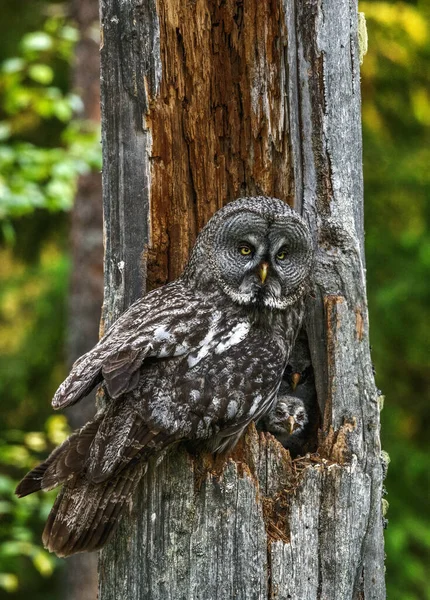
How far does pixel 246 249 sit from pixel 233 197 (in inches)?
9.5

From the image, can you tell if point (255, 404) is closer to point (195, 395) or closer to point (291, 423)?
point (195, 395)

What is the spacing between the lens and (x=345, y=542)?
334 cm

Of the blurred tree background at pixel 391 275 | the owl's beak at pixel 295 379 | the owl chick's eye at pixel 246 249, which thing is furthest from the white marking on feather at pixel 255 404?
the blurred tree background at pixel 391 275

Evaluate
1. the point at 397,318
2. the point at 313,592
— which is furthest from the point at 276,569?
the point at 397,318

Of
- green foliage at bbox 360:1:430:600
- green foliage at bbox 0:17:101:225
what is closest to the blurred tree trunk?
green foliage at bbox 0:17:101:225

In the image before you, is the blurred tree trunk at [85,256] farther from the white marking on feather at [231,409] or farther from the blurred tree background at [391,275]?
the white marking on feather at [231,409]

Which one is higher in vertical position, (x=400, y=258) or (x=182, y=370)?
(x=400, y=258)

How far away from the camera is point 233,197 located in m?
3.86

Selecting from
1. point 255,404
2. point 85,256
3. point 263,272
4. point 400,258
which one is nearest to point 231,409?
point 255,404

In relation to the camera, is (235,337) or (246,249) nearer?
(235,337)

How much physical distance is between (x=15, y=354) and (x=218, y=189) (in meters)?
7.04

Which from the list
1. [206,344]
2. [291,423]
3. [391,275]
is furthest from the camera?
[391,275]

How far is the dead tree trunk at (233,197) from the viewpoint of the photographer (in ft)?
10.7

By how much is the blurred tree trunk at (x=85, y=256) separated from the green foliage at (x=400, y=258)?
2.67 meters
